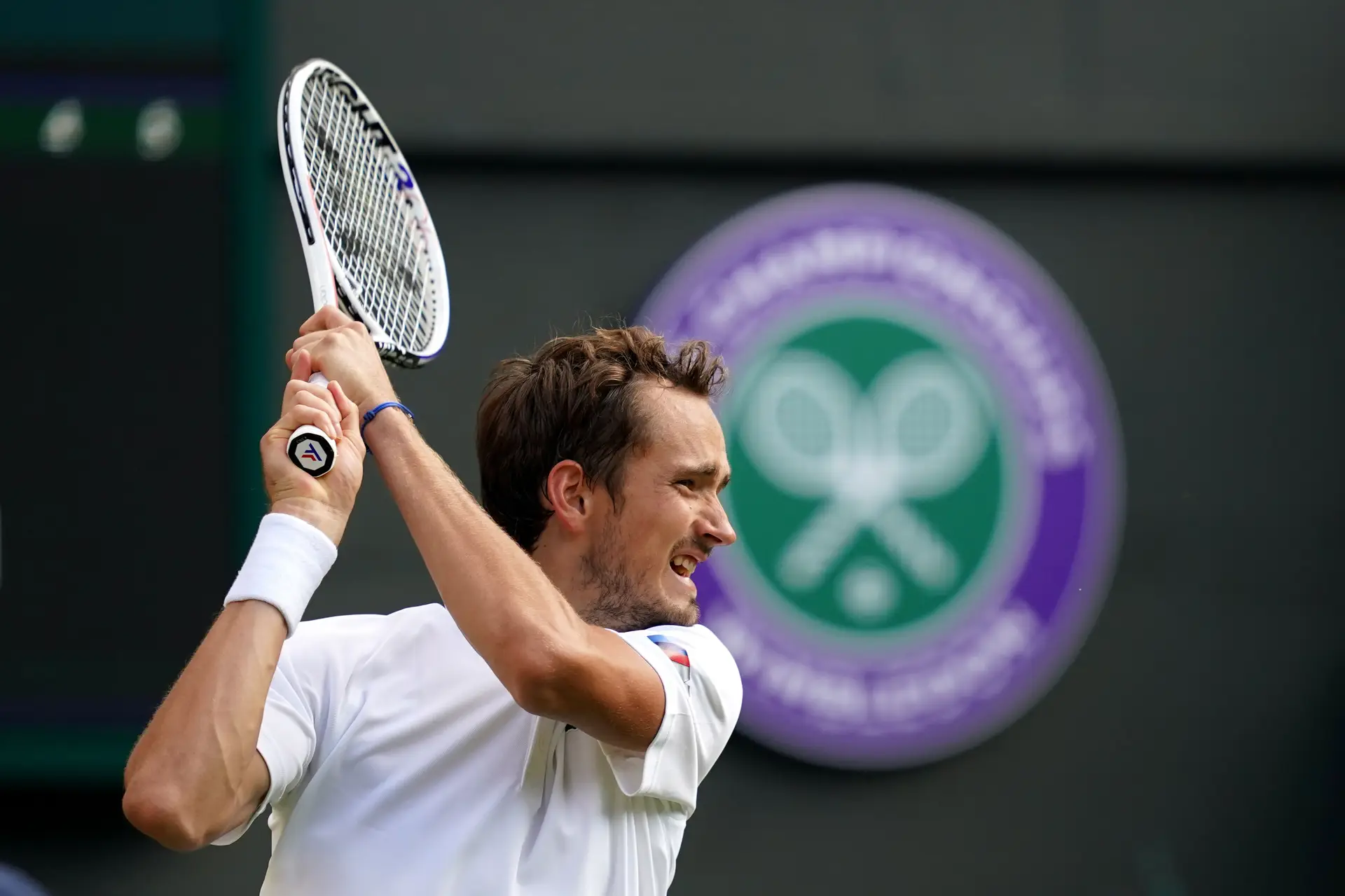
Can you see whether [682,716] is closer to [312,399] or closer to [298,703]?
[298,703]

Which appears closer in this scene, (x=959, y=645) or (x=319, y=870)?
(x=319, y=870)

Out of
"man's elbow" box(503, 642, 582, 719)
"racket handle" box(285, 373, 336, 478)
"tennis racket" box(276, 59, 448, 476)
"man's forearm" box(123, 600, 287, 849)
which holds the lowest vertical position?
"man's forearm" box(123, 600, 287, 849)

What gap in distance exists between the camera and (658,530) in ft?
7.05

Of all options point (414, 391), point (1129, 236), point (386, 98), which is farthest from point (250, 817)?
point (1129, 236)

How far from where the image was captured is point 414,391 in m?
4.28

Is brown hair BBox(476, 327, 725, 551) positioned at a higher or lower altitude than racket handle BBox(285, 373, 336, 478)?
higher

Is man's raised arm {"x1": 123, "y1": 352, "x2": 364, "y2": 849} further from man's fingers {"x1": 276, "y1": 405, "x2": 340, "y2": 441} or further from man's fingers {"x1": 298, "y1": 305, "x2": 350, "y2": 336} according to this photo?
man's fingers {"x1": 298, "y1": 305, "x2": 350, "y2": 336}

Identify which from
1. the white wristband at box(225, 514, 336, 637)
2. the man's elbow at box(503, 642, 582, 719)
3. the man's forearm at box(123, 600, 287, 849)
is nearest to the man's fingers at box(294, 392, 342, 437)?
the white wristband at box(225, 514, 336, 637)

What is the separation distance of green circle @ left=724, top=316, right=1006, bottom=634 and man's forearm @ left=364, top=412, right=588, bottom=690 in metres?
2.39

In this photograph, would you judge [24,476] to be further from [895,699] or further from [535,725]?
[535,725]

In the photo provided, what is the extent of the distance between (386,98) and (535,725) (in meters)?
2.78

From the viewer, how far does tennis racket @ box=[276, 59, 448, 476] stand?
2.06 m

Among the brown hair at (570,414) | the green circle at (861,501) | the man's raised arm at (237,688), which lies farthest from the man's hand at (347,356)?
the green circle at (861,501)

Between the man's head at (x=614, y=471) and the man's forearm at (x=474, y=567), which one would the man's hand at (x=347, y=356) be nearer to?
the man's forearm at (x=474, y=567)
